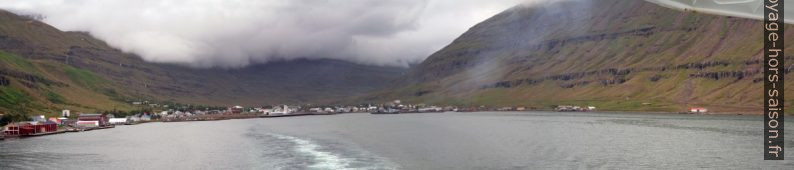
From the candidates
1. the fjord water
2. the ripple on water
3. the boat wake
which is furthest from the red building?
the boat wake

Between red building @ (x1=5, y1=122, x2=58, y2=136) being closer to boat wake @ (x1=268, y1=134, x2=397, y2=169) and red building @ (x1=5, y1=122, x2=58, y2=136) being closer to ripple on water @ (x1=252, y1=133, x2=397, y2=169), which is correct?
ripple on water @ (x1=252, y1=133, x2=397, y2=169)

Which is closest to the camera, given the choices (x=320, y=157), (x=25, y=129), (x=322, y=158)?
(x=322, y=158)

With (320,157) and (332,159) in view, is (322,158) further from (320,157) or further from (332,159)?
(332,159)

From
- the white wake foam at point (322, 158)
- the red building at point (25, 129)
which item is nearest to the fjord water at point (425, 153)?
the white wake foam at point (322, 158)

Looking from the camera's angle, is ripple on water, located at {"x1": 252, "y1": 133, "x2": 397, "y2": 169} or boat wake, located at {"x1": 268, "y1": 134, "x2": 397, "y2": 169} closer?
boat wake, located at {"x1": 268, "y1": 134, "x2": 397, "y2": 169}

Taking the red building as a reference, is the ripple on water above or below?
below

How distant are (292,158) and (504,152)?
1222 inches

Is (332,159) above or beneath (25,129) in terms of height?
beneath

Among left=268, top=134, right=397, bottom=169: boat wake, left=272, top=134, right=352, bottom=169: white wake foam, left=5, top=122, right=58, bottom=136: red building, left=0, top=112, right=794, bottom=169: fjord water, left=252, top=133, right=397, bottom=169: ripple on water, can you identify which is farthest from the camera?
left=5, top=122, right=58, bottom=136: red building

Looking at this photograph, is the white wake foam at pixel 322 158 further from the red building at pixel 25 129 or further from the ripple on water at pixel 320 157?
the red building at pixel 25 129

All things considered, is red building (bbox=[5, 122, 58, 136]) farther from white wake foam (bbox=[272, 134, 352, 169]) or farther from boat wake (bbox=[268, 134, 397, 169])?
boat wake (bbox=[268, 134, 397, 169])

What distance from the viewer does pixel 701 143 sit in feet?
375

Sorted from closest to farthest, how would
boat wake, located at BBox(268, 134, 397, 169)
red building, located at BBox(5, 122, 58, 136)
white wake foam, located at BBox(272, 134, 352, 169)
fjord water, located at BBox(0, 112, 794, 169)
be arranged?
1. fjord water, located at BBox(0, 112, 794, 169)
2. boat wake, located at BBox(268, 134, 397, 169)
3. white wake foam, located at BBox(272, 134, 352, 169)
4. red building, located at BBox(5, 122, 58, 136)

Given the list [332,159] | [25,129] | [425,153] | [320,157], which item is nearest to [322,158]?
[320,157]
